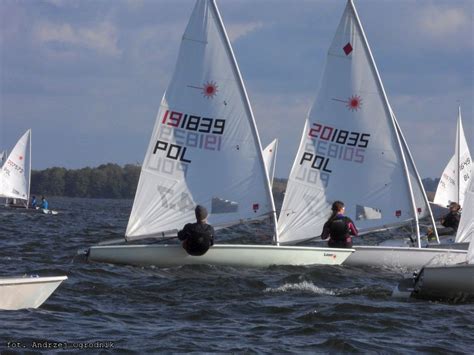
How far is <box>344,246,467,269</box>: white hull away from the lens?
19312 millimetres

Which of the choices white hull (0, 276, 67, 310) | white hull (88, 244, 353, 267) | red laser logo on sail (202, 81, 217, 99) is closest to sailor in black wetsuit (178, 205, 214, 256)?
white hull (88, 244, 353, 267)

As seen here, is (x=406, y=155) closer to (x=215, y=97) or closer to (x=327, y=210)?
(x=327, y=210)

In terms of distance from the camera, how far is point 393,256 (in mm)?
19453

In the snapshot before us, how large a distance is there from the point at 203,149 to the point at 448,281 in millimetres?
6594

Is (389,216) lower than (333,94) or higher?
lower

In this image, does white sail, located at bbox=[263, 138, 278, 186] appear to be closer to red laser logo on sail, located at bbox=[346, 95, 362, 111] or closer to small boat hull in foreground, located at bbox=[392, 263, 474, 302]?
red laser logo on sail, located at bbox=[346, 95, 362, 111]

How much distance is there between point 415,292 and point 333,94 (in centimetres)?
712

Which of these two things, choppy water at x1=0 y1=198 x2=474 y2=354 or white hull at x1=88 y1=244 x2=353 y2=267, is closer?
choppy water at x1=0 y1=198 x2=474 y2=354

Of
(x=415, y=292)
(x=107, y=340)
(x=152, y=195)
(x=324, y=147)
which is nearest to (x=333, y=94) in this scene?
(x=324, y=147)

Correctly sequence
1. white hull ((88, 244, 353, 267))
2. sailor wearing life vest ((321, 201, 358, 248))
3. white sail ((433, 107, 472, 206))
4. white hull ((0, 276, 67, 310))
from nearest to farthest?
white hull ((0, 276, 67, 310))
white hull ((88, 244, 353, 267))
sailor wearing life vest ((321, 201, 358, 248))
white sail ((433, 107, 472, 206))

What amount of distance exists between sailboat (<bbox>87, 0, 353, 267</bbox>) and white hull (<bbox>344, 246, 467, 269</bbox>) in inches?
68.1

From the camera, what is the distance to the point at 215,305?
1372cm

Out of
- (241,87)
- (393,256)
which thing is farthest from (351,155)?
(241,87)

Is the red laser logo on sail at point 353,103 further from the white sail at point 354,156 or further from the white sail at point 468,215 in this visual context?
the white sail at point 468,215
